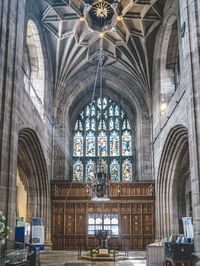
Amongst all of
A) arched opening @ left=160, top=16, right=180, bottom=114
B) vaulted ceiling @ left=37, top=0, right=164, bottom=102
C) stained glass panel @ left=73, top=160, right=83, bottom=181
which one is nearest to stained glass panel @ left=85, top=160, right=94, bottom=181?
stained glass panel @ left=73, top=160, right=83, bottom=181

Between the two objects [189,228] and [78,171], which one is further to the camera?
[78,171]

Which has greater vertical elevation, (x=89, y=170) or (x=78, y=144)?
(x=78, y=144)

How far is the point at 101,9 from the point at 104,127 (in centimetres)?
848

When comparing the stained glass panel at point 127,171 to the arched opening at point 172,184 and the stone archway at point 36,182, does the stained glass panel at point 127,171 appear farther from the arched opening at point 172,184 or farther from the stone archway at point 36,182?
the stone archway at point 36,182

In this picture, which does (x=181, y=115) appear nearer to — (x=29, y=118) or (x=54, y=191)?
(x=29, y=118)

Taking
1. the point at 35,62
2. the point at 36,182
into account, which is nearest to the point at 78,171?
the point at 36,182

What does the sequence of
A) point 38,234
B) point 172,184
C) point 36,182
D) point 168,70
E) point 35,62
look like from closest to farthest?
1. point 38,234
2. point 172,184
3. point 36,182
4. point 35,62
5. point 168,70

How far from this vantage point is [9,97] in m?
11.1

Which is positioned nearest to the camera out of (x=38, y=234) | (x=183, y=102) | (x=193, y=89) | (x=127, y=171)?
(x=193, y=89)

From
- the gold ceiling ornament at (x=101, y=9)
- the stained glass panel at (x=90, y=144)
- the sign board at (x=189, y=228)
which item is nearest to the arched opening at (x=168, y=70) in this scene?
the gold ceiling ornament at (x=101, y=9)

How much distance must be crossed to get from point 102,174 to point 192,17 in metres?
7.30

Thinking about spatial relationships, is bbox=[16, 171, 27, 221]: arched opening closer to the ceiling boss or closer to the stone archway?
the stone archway

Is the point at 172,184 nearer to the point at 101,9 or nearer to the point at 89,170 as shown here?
the point at 89,170

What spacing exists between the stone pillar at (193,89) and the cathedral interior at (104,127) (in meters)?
2.12
